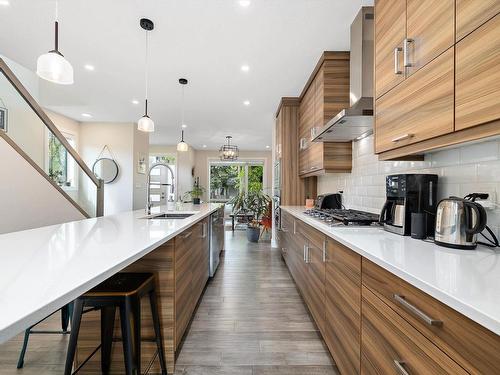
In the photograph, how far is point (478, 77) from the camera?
3.07 feet

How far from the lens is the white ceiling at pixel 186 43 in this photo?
2.22 m

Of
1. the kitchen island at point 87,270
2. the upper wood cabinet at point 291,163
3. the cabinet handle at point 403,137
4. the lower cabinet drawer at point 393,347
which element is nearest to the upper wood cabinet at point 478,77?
the cabinet handle at point 403,137

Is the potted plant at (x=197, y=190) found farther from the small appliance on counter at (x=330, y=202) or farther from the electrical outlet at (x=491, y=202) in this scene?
the electrical outlet at (x=491, y=202)

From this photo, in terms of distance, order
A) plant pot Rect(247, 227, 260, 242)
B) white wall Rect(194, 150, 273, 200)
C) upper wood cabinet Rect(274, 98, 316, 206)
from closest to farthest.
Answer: upper wood cabinet Rect(274, 98, 316, 206)
plant pot Rect(247, 227, 260, 242)
white wall Rect(194, 150, 273, 200)

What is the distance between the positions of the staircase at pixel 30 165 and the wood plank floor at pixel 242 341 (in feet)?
4.25

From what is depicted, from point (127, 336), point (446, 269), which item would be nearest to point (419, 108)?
point (446, 269)

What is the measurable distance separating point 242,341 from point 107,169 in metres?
5.78

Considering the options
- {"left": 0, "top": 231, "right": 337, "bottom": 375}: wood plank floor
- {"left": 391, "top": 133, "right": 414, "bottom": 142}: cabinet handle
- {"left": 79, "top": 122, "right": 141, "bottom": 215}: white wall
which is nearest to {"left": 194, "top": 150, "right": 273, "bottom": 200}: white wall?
{"left": 79, "top": 122, "right": 141, "bottom": 215}: white wall

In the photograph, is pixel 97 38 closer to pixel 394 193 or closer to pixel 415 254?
pixel 394 193

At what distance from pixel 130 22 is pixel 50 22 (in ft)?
2.63

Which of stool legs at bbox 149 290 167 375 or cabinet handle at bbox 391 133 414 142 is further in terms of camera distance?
stool legs at bbox 149 290 167 375

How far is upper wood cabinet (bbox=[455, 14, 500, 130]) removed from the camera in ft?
2.86

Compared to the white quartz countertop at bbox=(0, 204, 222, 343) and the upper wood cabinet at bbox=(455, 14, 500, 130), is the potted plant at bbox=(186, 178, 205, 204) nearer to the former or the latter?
the white quartz countertop at bbox=(0, 204, 222, 343)

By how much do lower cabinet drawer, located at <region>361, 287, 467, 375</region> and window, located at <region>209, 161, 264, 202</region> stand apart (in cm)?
882
